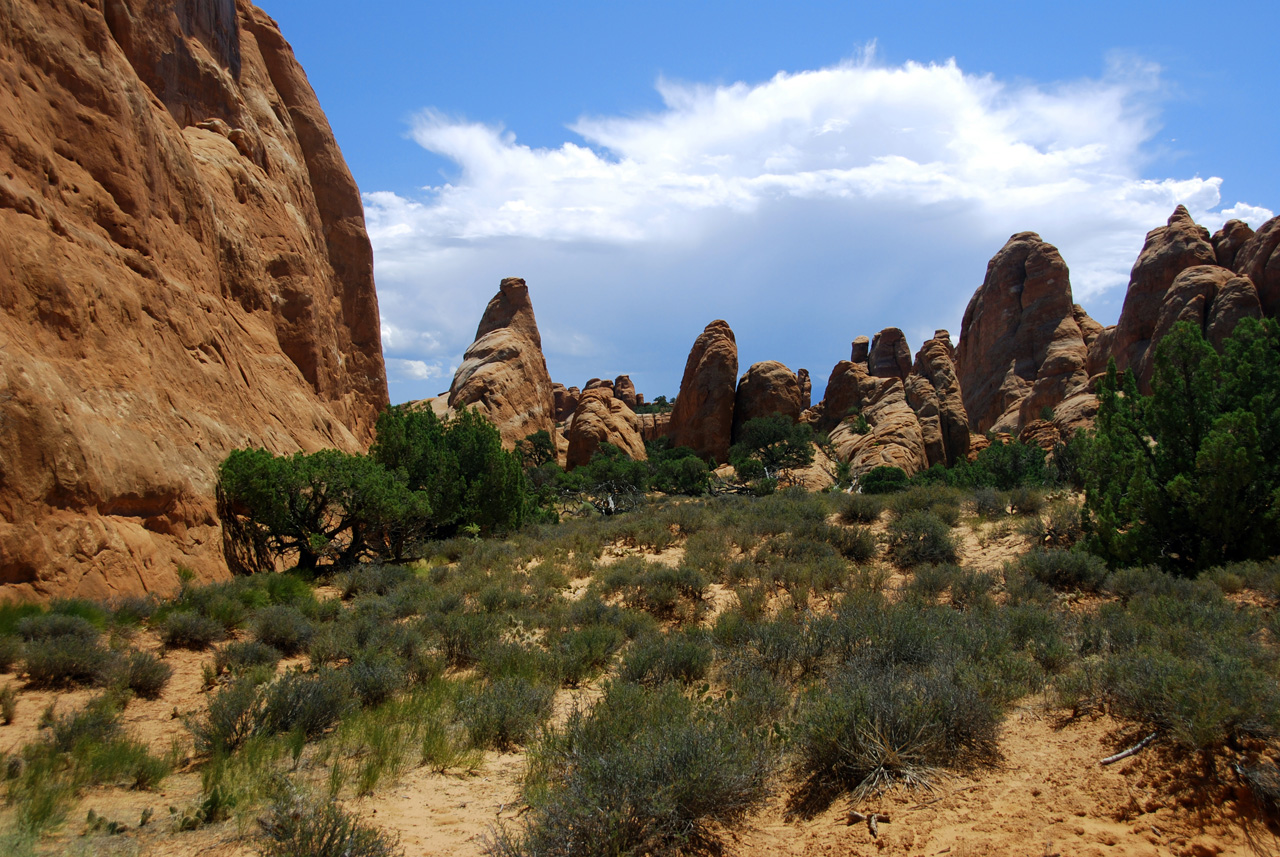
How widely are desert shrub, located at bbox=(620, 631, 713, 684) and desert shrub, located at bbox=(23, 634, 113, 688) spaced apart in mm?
5412

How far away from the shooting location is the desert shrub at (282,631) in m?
8.27

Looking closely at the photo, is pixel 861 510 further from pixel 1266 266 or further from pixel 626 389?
pixel 626 389

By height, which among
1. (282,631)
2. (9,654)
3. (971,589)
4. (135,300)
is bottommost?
(971,589)

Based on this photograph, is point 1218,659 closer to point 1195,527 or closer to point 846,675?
point 846,675

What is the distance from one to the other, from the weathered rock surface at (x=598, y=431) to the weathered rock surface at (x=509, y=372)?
3.38 metres

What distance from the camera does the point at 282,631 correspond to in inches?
326

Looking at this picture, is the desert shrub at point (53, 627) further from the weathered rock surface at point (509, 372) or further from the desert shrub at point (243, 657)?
the weathered rock surface at point (509, 372)

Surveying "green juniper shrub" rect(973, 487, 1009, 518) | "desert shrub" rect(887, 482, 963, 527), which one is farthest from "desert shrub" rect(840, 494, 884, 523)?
"green juniper shrub" rect(973, 487, 1009, 518)

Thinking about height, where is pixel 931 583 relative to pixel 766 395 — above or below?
below

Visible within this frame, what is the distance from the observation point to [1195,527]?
9820 millimetres

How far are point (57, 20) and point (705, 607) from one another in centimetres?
1614

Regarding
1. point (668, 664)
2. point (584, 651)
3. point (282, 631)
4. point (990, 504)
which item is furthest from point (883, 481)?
point (282, 631)

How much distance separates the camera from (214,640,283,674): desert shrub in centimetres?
741

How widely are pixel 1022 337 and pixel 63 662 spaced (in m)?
62.7
